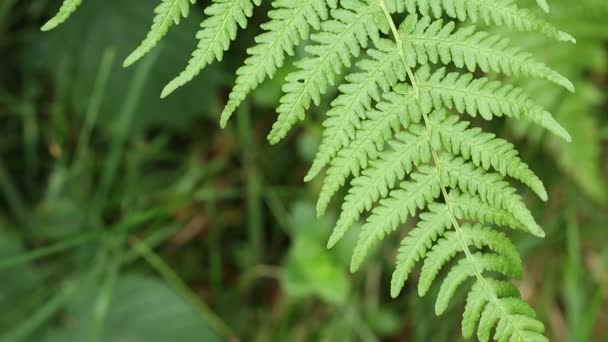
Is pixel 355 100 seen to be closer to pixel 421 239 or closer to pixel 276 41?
pixel 276 41

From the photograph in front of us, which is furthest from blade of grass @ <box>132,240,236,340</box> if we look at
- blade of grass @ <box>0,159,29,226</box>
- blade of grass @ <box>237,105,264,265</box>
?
blade of grass @ <box>0,159,29,226</box>

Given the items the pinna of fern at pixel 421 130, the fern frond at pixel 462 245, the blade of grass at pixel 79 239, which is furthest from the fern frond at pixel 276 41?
the blade of grass at pixel 79 239

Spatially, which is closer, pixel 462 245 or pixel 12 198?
pixel 462 245

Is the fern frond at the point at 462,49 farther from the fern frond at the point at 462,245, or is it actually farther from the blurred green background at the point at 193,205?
the blurred green background at the point at 193,205

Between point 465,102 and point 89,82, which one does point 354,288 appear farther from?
point 465,102

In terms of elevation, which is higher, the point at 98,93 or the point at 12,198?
the point at 98,93

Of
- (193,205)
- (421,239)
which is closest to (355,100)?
(421,239)

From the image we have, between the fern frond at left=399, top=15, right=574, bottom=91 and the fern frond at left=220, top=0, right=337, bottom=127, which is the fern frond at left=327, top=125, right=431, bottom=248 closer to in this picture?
the fern frond at left=399, top=15, right=574, bottom=91
